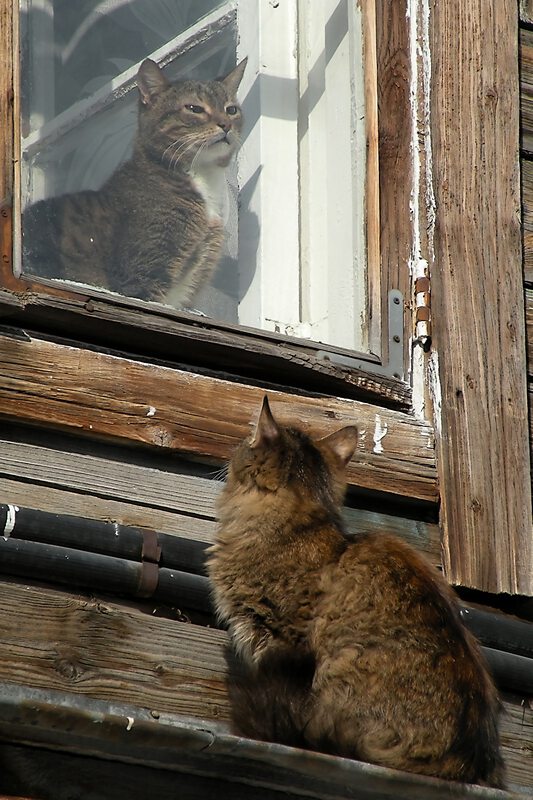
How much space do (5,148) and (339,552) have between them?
1.47m

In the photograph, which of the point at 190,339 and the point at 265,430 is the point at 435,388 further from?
the point at 190,339

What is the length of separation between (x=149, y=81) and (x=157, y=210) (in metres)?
0.49

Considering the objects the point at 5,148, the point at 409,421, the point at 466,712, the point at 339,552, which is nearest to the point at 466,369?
the point at 409,421

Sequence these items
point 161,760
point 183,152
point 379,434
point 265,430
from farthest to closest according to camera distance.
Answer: point 183,152 < point 379,434 < point 265,430 < point 161,760

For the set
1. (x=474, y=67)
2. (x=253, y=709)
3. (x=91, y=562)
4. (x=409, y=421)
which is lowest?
(x=253, y=709)

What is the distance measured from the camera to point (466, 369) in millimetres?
4309

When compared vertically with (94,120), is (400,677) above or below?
below

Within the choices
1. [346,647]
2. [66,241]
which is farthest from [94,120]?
[346,647]

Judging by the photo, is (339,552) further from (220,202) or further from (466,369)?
(220,202)

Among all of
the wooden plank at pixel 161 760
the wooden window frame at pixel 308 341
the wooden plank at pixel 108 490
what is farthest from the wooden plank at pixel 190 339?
the wooden plank at pixel 161 760

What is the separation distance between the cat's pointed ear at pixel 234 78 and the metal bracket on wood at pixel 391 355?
43.4 inches

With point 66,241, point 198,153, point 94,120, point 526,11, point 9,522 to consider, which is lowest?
point 9,522

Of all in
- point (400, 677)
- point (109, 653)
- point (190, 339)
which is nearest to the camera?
point (400, 677)

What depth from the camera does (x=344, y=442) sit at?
396 cm
